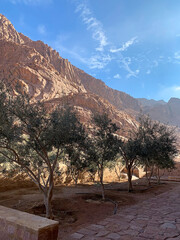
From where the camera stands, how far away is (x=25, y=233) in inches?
155

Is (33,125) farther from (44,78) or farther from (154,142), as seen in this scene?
(44,78)

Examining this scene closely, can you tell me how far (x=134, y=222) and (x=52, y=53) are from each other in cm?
12398

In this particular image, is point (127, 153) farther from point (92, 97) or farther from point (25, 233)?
point (92, 97)

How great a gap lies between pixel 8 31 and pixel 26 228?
130826mm

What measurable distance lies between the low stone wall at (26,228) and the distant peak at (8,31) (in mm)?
120469

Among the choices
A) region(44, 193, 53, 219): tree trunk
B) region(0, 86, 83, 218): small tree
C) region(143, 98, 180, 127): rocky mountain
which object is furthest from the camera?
region(143, 98, 180, 127): rocky mountain

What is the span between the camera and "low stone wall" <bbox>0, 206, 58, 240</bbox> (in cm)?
384

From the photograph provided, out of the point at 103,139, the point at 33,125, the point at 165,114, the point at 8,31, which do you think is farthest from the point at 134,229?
the point at 165,114

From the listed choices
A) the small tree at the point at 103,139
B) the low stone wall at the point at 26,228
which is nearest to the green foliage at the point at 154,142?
the small tree at the point at 103,139

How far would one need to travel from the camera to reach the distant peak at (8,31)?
104m

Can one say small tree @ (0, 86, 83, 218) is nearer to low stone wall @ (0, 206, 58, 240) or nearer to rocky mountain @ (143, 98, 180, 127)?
low stone wall @ (0, 206, 58, 240)

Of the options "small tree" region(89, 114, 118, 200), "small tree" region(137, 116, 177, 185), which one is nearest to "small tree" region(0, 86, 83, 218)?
"small tree" region(89, 114, 118, 200)

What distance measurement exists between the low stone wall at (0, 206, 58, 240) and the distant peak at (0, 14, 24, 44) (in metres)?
120

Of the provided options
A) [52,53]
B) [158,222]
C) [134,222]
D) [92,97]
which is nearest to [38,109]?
[134,222]
